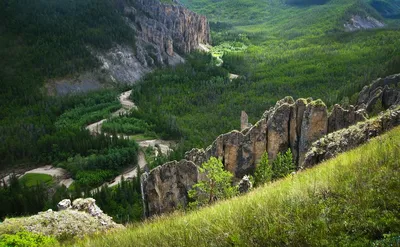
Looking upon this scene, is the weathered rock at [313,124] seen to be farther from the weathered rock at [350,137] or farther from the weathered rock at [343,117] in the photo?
the weathered rock at [350,137]

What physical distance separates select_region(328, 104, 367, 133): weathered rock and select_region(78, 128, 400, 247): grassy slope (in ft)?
99.0

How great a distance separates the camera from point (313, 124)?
43.4 metres

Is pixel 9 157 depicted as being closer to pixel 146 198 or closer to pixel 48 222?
pixel 146 198

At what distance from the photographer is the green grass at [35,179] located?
83.9 metres

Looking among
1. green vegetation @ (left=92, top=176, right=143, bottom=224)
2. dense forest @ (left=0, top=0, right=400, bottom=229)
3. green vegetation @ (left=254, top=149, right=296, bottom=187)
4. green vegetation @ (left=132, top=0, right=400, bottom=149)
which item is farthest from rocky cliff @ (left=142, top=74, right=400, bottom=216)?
green vegetation @ (left=132, top=0, right=400, bottom=149)

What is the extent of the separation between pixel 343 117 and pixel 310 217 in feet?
116

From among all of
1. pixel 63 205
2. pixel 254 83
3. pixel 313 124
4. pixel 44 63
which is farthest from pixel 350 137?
pixel 44 63

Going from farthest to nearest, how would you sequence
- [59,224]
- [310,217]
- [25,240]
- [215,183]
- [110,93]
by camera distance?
[110,93] < [215,183] < [59,224] < [25,240] < [310,217]

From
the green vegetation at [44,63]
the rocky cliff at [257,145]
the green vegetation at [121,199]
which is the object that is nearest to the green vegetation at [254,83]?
the green vegetation at [44,63]

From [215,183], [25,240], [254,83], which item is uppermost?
[25,240]

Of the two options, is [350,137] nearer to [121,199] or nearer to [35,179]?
[121,199]

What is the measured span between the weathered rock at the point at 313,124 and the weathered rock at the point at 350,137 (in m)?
13.5

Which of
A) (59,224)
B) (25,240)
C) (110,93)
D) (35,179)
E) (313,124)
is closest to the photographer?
(25,240)

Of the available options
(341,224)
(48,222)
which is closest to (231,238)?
(341,224)
